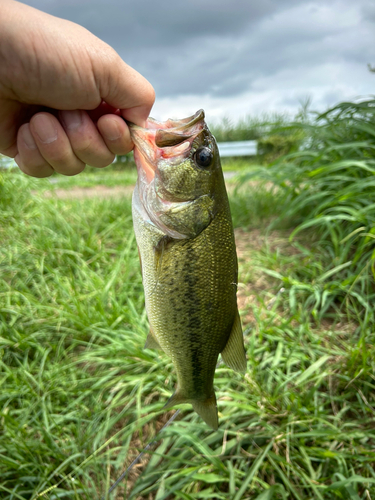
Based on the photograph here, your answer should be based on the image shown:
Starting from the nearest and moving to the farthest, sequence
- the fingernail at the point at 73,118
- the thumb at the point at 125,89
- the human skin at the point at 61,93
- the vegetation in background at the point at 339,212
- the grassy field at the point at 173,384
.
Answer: the human skin at the point at 61,93
the thumb at the point at 125,89
the fingernail at the point at 73,118
the grassy field at the point at 173,384
the vegetation in background at the point at 339,212

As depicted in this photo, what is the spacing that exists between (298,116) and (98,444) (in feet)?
15.2

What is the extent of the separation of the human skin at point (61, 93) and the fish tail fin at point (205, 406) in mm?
1093

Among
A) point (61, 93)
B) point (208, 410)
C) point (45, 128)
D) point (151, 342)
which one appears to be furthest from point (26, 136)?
point (208, 410)

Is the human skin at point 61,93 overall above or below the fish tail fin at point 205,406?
above

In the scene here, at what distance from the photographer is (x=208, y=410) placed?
1.34 meters

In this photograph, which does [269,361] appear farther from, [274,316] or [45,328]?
[45,328]

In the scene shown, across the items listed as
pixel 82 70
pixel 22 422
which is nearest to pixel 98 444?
pixel 22 422

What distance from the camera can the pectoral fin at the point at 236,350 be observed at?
1.28m

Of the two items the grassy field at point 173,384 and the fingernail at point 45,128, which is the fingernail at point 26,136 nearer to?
the fingernail at point 45,128

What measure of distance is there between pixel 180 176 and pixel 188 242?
0.82ft

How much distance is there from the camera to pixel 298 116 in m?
4.83

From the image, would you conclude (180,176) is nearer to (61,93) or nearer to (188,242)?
(188,242)

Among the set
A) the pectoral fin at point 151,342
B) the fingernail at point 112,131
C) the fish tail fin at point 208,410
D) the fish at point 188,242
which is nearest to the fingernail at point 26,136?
the fingernail at point 112,131

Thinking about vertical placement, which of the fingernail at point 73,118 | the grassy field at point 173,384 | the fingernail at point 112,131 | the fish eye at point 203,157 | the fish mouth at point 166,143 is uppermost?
the fingernail at point 73,118
